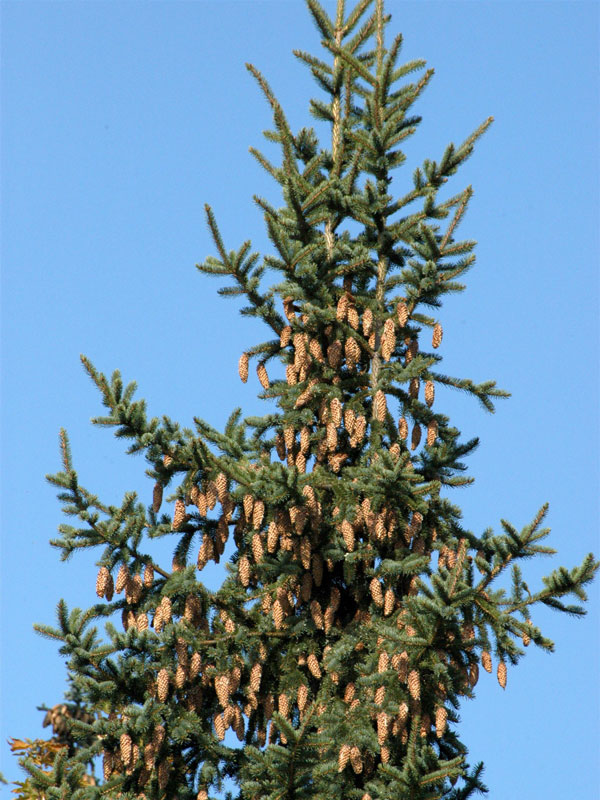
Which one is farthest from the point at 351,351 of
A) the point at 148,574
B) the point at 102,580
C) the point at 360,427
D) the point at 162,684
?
the point at 162,684

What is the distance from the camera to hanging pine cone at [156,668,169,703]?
10.1 metres

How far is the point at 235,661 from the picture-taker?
418 inches

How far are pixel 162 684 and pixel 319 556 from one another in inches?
73.4

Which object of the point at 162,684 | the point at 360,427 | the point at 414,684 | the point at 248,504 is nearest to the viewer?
the point at 414,684

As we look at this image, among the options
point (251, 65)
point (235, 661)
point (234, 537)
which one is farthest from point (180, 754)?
point (251, 65)

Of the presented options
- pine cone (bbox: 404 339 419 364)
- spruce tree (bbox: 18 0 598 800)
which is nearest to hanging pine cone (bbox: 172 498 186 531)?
spruce tree (bbox: 18 0 598 800)

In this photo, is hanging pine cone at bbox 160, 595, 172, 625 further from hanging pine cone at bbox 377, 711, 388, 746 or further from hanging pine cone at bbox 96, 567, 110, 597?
hanging pine cone at bbox 377, 711, 388, 746

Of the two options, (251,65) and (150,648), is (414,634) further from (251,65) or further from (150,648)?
(251,65)

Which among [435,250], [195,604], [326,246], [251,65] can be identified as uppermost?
[251,65]

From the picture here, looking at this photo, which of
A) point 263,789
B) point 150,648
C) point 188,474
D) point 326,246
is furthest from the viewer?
point 326,246

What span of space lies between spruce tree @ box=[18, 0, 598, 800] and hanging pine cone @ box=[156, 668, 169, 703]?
19 millimetres

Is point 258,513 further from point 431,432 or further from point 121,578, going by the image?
point 431,432

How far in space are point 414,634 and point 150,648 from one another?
88.8 inches

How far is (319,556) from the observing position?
11008 mm
